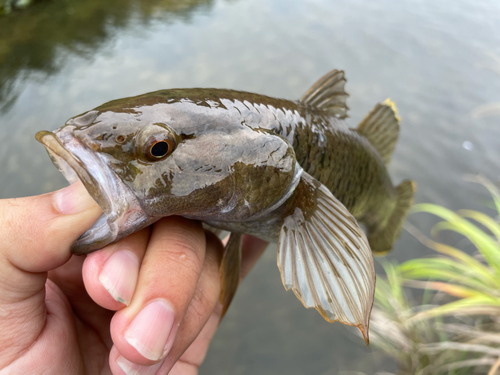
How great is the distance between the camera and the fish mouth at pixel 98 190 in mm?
865

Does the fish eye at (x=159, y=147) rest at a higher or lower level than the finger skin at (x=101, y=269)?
higher

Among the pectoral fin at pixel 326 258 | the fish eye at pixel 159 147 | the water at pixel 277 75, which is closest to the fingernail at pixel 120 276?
the fish eye at pixel 159 147

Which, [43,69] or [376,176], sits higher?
[376,176]

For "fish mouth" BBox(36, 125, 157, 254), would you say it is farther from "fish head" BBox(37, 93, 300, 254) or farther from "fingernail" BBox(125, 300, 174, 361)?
"fingernail" BBox(125, 300, 174, 361)

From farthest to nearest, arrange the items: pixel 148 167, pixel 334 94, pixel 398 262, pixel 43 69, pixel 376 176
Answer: pixel 43 69 < pixel 398 262 < pixel 376 176 < pixel 334 94 < pixel 148 167

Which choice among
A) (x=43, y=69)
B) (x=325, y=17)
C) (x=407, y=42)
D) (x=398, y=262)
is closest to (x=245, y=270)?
(x=398, y=262)

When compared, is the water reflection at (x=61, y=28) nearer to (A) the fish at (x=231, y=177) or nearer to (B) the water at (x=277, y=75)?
(B) the water at (x=277, y=75)

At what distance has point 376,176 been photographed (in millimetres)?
2059

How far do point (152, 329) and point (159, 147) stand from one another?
1.90ft

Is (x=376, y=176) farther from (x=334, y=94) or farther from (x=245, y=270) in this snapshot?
(x=245, y=270)

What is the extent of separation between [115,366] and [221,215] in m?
0.61

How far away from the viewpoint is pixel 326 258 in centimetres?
122

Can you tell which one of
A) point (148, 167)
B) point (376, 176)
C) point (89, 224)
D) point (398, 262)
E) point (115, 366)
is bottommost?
point (398, 262)

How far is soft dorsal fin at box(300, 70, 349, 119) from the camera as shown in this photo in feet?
5.60
